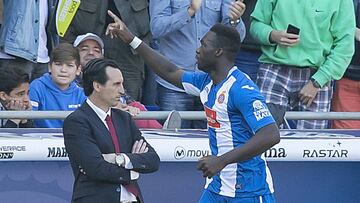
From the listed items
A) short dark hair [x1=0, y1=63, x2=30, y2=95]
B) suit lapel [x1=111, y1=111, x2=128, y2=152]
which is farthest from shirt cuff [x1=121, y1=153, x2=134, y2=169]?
short dark hair [x1=0, y1=63, x2=30, y2=95]

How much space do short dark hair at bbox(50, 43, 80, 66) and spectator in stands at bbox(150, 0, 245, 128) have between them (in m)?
0.81

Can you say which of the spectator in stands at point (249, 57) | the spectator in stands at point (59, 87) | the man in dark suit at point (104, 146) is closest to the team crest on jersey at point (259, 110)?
the man in dark suit at point (104, 146)

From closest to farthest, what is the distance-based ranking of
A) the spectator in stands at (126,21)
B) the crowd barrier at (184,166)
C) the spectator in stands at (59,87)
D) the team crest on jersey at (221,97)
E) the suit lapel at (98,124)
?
1. the suit lapel at (98,124)
2. the team crest on jersey at (221,97)
3. the crowd barrier at (184,166)
4. the spectator in stands at (59,87)
5. the spectator in stands at (126,21)

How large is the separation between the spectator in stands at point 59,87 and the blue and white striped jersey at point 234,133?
4.90 feet

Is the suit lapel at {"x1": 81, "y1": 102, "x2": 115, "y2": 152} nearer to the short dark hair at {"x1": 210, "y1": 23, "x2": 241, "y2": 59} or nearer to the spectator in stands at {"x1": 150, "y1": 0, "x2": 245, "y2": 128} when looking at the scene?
the short dark hair at {"x1": 210, "y1": 23, "x2": 241, "y2": 59}

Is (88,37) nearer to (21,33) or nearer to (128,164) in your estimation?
(21,33)

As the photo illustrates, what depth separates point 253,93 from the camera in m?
5.65

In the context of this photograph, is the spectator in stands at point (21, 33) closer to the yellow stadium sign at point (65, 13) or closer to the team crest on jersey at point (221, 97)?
the yellow stadium sign at point (65, 13)

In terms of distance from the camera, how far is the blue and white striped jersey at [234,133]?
225 inches

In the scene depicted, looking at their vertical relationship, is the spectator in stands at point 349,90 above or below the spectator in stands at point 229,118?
below

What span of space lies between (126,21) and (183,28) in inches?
19.2

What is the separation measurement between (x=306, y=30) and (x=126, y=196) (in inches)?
112


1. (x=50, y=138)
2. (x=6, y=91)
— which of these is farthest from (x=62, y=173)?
(x=6, y=91)

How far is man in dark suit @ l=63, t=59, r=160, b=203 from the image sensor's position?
5441 mm
